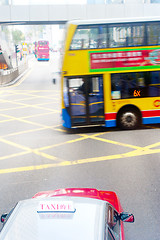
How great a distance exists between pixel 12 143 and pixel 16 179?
3.63 meters

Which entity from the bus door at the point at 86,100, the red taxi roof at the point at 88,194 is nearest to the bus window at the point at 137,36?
the bus door at the point at 86,100

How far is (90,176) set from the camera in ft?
26.6

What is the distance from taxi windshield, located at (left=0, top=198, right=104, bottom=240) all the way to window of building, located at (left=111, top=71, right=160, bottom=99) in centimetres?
898

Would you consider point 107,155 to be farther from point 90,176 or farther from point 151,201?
point 151,201

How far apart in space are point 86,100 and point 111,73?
1299mm

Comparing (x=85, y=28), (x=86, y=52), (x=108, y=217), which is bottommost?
(x=108, y=217)

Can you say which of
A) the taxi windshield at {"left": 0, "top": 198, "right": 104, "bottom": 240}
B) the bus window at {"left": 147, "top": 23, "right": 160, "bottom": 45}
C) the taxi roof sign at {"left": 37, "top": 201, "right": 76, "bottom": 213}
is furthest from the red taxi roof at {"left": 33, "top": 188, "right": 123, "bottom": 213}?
the bus window at {"left": 147, "top": 23, "right": 160, "bottom": 45}

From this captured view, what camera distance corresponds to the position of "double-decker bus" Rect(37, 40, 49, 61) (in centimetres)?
6112

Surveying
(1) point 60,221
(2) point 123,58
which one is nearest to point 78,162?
(2) point 123,58

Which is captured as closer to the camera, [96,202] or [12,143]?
[96,202]

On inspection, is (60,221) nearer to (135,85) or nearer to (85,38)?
(85,38)

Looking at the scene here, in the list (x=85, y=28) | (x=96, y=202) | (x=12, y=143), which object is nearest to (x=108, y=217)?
(x=96, y=202)

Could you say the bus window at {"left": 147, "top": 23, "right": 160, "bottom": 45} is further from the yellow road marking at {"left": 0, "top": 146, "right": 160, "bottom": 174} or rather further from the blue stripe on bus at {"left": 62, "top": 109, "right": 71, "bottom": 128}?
the yellow road marking at {"left": 0, "top": 146, "right": 160, "bottom": 174}

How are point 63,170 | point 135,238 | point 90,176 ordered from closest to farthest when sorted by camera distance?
point 135,238, point 90,176, point 63,170
